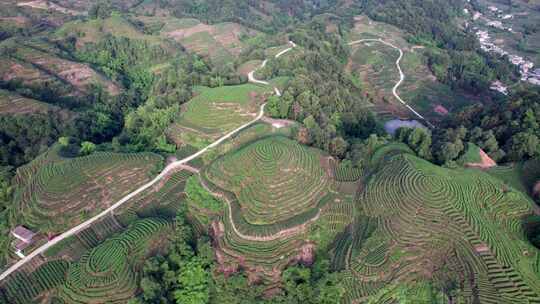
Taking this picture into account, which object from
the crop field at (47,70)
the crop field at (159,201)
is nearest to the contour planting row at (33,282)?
the crop field at (159,201)

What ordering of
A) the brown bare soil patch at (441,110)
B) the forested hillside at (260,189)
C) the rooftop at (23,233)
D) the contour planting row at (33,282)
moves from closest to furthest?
the contour planting row at (33,282)
the forested hillside at (260,189)
the rooftop at (23,233)
the brown bare soil patch at (441,110)

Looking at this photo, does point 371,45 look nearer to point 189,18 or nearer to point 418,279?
point 189,18

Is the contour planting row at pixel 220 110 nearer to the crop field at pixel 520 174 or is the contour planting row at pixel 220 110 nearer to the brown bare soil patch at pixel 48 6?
the crop field at pixel 520 174

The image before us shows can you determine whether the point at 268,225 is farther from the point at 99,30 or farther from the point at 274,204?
the point at 99,30

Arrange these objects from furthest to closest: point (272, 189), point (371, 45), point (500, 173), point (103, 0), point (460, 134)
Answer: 1. point (103, 0)
2. point (371, 45)
3. point (460, 134)
4. point (500, 173)
5. point (272, 189)

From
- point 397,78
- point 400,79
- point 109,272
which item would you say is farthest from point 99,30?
point 109,272

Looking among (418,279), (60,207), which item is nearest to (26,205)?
(60,207)
